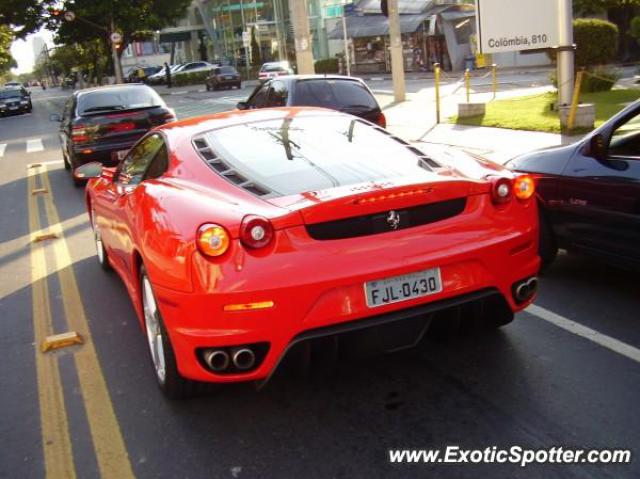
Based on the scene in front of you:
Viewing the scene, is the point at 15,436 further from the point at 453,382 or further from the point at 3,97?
the point at 3,97

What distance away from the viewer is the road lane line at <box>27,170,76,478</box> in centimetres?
340

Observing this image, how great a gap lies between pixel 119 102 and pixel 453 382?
1018 centimetres

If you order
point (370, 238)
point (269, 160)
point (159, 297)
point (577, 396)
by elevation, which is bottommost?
point (577, 396)

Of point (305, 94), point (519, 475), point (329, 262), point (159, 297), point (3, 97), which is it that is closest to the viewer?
point (519, 475)

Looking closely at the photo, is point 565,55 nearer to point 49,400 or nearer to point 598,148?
point 598,148

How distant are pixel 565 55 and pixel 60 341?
11.1 metres

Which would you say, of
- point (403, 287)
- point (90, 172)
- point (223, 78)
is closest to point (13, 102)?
point (223, 78)

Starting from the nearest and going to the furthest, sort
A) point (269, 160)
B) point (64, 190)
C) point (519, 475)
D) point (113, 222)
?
point (519, 475), point (269, 160), point (113, 222), point (64, 190)

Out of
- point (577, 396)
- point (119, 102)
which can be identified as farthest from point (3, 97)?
point (577, 396)

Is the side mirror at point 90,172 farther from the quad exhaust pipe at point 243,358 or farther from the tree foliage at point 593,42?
the tree foliage at point 593,42

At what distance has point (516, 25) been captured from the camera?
14.0 m

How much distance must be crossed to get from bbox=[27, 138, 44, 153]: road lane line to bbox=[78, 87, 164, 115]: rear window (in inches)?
311

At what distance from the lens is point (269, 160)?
13.7 ft

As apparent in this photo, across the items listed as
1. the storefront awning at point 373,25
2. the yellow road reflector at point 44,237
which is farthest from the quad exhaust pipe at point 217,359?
the storefront awning at point 373,25
